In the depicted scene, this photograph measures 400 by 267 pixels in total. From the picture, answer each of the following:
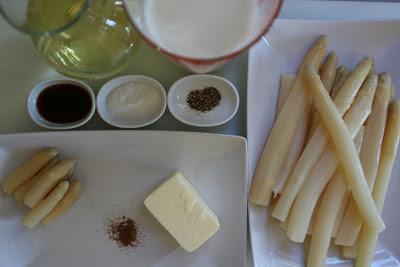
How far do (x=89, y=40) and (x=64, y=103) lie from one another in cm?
17

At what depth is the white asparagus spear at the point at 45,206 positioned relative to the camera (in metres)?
1.13

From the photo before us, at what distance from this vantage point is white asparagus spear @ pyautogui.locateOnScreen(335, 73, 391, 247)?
44.2 inches

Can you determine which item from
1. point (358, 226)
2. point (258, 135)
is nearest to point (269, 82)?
point (258, 135)

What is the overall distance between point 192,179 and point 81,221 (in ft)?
0.97

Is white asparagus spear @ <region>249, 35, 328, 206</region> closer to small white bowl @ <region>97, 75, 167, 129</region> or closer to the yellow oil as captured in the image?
small white bowl @ <region>97, 75, 167, 129</region>

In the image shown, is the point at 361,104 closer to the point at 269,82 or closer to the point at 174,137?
the point at 269,82

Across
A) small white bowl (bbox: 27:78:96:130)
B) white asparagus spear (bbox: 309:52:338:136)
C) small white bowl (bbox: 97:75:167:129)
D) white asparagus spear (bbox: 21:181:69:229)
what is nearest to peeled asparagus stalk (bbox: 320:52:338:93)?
white asparagus spear (bbox: 309:52:338:136)

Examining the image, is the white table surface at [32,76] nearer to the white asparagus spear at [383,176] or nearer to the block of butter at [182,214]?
the block of butter at [182,214]

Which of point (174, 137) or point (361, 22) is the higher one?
point (361, 22)

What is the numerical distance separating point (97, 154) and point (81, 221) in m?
0.17

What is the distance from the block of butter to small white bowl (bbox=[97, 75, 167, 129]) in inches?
6.5

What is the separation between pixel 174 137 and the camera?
1.14 m

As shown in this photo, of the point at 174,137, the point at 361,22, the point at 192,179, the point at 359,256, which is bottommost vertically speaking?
the point at 359,256

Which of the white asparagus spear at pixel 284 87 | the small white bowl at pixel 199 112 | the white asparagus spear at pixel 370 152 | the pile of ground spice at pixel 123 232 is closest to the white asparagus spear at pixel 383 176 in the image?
the white asparagus spear at pixel 370 152
